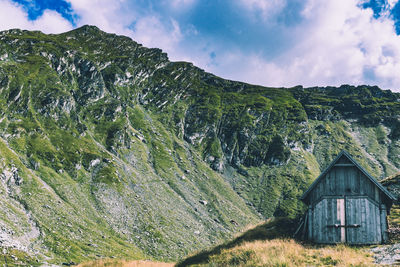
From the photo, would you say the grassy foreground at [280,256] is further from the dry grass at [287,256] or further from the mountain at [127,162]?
the mountain at [127,162]

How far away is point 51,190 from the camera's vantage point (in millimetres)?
89688

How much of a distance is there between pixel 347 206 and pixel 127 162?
103 m

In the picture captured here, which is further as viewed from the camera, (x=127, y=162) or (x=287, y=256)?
(x=127, y=162)

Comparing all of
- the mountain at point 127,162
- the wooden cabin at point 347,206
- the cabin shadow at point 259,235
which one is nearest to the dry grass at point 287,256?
the cabin shadow at point 259,235

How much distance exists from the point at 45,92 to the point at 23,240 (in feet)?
280

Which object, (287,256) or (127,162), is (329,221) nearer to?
(287,256)

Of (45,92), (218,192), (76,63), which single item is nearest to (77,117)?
(45,92)

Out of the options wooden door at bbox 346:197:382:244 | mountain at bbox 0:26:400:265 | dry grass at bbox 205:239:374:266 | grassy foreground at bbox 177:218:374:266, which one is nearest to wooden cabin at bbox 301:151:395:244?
wooden door at bbox 346:197:382:244

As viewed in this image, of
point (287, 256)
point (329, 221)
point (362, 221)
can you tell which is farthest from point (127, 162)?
point (287, 256)

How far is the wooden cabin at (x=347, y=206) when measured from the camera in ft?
96.3

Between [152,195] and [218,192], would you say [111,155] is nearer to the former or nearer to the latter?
[152,195]

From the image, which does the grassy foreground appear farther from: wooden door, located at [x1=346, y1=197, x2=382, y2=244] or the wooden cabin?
wooden door, located at [x1=346, y1=197, x2=382, y2=244]

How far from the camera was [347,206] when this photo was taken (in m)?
30.6

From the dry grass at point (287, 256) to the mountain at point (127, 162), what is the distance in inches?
1851
